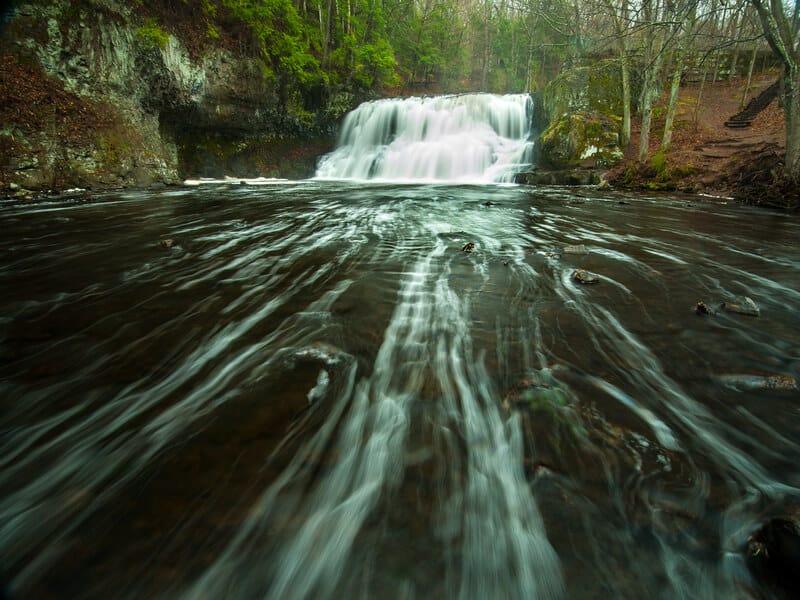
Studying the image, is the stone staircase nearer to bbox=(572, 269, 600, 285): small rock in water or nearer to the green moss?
bbox=(572, 269, 600, 285): small rock in water

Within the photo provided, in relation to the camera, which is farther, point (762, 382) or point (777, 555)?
point (762, 382)

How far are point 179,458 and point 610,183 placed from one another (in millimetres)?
14871

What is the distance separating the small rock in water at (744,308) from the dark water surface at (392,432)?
14 cm

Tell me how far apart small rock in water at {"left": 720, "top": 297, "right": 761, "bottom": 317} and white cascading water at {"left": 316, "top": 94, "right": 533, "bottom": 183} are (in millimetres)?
13175

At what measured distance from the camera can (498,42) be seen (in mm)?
→ 38438

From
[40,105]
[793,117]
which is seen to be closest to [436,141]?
[793,117]

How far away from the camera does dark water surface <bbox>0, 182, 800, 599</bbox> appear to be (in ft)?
3.50

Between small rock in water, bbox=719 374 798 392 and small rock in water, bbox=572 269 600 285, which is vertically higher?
small rock in water, bbox=572 269 600 285

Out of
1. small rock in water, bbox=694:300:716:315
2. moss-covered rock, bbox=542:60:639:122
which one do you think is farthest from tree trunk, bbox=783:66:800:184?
moss-covered rock, bbox=542:60:639:122

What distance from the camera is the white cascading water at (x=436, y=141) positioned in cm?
1622

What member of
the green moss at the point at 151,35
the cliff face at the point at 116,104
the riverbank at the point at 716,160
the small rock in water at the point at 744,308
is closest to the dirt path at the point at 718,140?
the riverbank at the point at 716,160

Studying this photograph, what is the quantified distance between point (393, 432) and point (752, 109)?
92.1ft

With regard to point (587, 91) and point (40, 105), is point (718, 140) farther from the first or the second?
point (40, 105)

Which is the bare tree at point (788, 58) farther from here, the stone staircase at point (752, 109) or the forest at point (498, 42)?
the stone staircase at point (752, 109)
